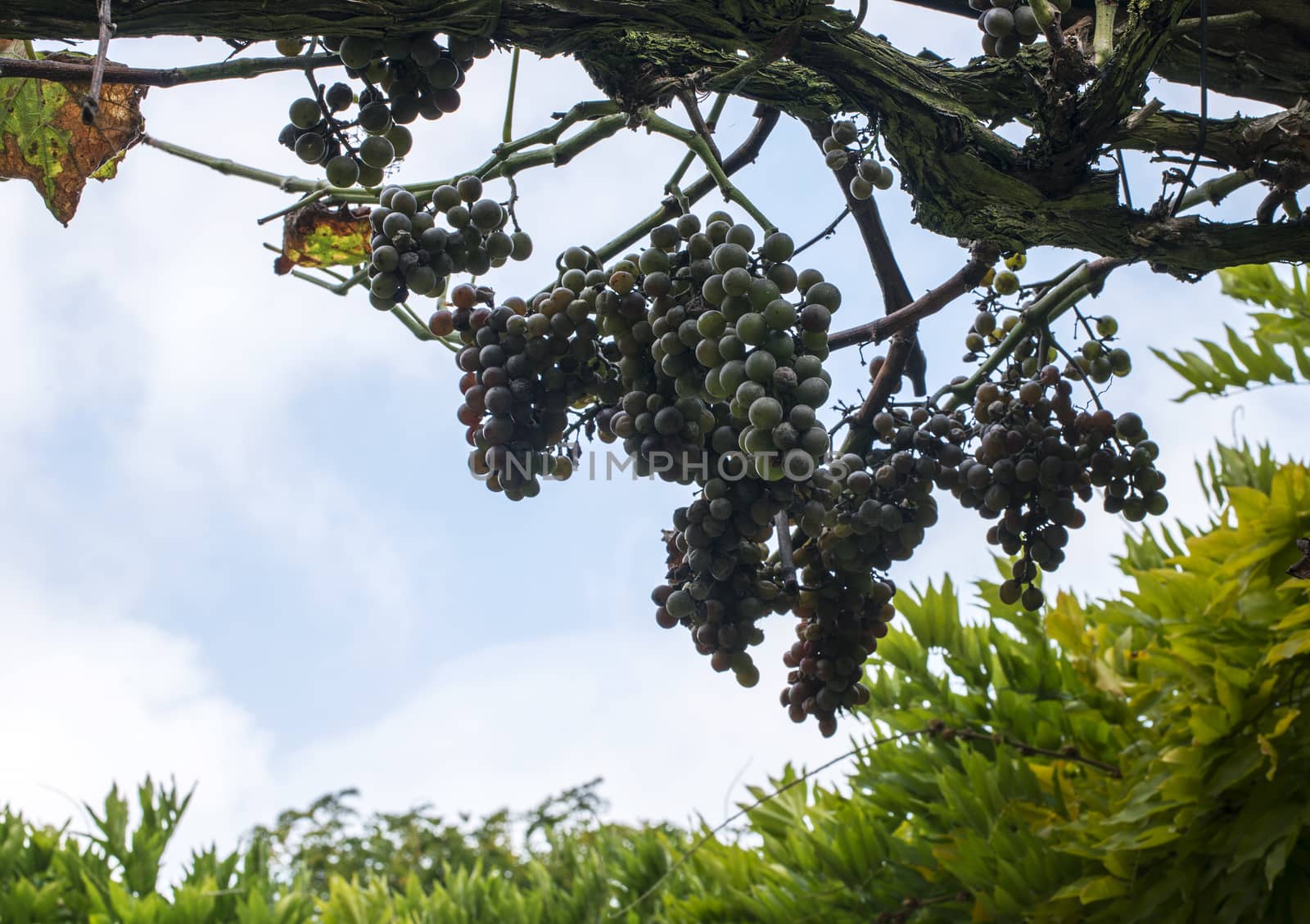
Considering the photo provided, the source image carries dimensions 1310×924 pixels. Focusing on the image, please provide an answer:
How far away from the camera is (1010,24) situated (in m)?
0.95

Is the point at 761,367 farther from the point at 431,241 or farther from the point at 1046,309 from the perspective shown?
the point at 1046,309

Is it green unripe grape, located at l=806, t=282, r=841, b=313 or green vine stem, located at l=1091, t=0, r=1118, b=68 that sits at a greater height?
green vine stem, located at l=1091, t=0, r=1118, b=68

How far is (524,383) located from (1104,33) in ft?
2.06

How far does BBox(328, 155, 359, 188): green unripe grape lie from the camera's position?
35.0 inches

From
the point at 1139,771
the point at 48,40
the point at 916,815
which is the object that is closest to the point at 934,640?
the point at 916,815

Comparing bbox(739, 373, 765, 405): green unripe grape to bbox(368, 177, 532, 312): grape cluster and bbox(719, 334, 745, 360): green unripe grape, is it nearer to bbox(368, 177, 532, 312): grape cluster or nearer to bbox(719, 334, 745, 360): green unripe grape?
bbox(719, 334, 745, 360): green unripe grape

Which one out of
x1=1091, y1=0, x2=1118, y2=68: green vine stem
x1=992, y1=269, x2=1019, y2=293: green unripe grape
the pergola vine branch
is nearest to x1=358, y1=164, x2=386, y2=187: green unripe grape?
the pergola vine branch

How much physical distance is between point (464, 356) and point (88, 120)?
0.47 metres

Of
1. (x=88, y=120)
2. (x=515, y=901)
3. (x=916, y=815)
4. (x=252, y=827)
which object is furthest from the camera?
(x=252, y=827)

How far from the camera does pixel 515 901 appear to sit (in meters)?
2.84

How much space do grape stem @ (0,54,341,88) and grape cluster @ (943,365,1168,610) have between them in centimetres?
81

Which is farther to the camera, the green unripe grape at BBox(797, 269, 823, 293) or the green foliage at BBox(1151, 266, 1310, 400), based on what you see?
the green foliage at BBox(1151, 266, 1310, 400)

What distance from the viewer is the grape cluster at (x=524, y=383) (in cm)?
102

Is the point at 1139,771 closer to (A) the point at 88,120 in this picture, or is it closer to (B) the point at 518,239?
(B) the point at 518,239
